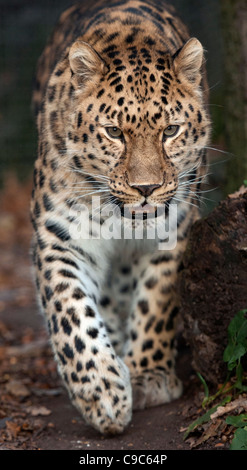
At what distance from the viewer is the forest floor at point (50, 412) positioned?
5246 millimetres

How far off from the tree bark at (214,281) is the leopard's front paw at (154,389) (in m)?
0.42

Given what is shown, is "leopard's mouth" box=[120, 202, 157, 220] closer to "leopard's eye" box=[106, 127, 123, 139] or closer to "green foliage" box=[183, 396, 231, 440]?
"leopard's eye" box=[106, 127, 123, 139]

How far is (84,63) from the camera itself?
5625mm

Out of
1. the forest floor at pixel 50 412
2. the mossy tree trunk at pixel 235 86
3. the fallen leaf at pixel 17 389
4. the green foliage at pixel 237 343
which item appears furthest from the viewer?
the mossy tree trunk at pixel 235 86

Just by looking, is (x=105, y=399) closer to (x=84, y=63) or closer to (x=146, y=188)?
(x=146, y=188)

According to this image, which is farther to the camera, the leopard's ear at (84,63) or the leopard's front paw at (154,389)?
the leopard's front paw at (154,389)

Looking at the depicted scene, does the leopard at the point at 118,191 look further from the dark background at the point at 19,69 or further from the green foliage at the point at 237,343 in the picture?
the dark background at the point at 19,69

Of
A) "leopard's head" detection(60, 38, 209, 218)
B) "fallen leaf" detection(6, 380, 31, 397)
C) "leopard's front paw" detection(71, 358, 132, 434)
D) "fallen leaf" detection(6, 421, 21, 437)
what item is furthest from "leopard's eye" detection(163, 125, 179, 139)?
"fallen leaf" detection(6, 380, 31, 397)

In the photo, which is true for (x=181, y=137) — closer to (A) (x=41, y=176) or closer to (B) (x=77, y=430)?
(A) (x=41, y=176)

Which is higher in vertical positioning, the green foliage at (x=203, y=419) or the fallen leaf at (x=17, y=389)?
the green foliage at (x=203, y=419)
